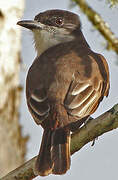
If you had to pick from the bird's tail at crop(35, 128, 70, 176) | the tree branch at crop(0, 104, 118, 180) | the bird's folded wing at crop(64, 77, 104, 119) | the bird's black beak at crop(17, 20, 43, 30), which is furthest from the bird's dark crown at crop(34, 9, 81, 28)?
the tree branch at crop(0, 104, 118, 180)

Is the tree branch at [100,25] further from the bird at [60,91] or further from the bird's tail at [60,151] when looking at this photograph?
the bird's tail at [60,151]

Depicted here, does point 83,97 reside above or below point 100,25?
below

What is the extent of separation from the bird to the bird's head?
1cm

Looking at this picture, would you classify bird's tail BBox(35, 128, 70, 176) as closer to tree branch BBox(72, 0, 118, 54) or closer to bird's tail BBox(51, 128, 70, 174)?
bird's tail BBox(51, 128, 70, 174)

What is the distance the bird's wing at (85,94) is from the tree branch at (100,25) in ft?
1.82

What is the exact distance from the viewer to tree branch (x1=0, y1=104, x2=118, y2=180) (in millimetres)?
6023

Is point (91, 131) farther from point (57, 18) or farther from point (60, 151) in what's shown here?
point (57, 18)

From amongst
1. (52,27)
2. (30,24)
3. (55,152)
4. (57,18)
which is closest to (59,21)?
(57,18)

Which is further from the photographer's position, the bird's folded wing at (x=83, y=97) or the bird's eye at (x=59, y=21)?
the bird's eye at (x=59, y=21)

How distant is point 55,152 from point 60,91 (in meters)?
0.58

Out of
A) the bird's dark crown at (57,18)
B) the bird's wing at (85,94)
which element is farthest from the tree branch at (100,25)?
the bird's dark crown at (57,18)

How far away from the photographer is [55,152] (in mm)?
6520

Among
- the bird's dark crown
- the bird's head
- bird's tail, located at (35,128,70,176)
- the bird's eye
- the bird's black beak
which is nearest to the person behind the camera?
bird's tail, located at (35,128,70,176)

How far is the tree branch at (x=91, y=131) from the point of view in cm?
602
